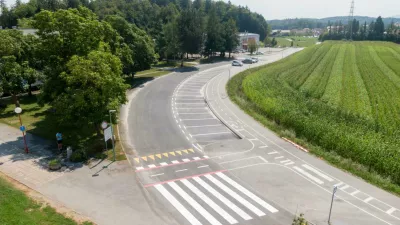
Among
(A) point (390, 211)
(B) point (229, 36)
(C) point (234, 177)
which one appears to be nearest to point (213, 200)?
(C) point (234, 177)

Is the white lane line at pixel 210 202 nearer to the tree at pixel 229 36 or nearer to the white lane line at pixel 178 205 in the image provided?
the white lane line at pixel 178 205

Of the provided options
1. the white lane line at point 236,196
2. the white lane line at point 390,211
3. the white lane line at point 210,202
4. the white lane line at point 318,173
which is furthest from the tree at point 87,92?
the white lane line at point 390,211

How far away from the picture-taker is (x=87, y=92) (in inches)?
1006

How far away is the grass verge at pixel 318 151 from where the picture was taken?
21902mm

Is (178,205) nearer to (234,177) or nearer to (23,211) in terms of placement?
(234,177)

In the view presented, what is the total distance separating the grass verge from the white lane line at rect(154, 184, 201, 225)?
1361cm

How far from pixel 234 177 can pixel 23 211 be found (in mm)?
13998

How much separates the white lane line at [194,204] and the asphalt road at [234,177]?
0.06 metres

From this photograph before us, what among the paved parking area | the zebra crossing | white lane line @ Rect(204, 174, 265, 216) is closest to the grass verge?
the paved parking area

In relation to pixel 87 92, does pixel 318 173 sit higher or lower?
lower

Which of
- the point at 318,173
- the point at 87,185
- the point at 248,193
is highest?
the point at 87,185

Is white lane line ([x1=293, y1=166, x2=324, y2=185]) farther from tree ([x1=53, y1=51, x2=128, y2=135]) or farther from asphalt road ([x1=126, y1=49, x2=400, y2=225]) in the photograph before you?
tree ([x1=53, y1=51, x2=128, y2=135])

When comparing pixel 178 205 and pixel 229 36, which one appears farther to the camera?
pixel 229 36

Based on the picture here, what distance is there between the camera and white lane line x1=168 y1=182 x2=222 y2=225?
17.8 m
